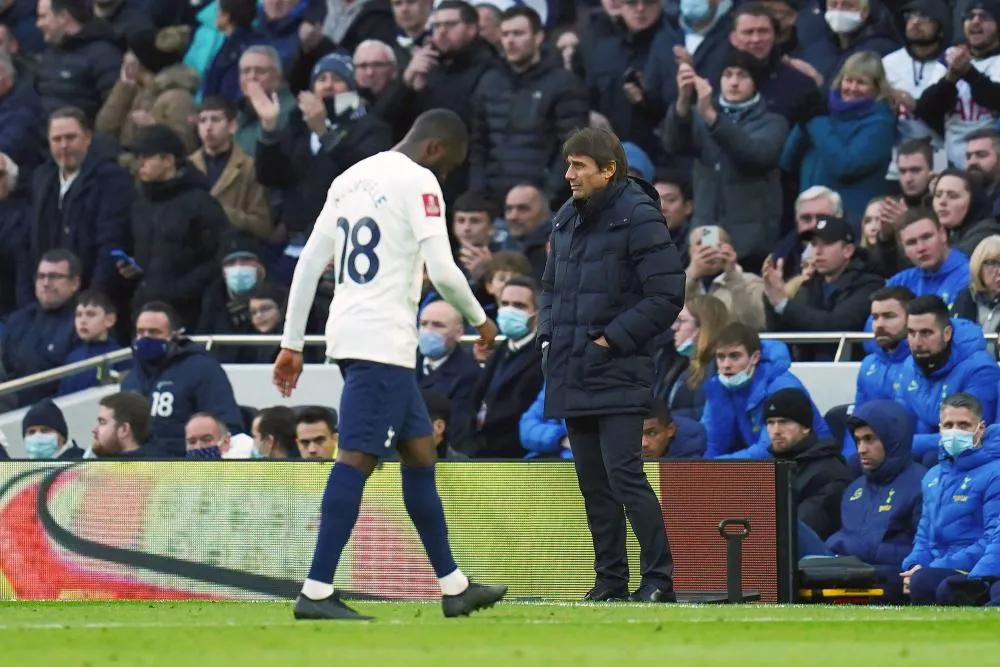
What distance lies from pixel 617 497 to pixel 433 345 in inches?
207

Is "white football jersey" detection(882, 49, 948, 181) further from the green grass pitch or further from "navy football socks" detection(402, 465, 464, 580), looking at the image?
"navy football socks" detection(402, 465, 464, 580)

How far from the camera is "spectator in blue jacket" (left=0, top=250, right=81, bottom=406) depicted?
58.9 ft

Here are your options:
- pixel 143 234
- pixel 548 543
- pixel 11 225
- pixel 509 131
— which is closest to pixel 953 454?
pixel 548 543

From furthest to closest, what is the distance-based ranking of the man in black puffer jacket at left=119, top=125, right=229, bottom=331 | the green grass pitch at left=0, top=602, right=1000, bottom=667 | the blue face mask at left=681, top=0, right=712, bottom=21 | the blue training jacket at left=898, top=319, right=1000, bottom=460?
the man in black puffer jacket at left=119, top=125, right=229, bottom=331
the blue face mask at left=681, top=0, right=712, bottom=21
the blue training jacket at left=898, top=319, right=1000, bottom=460
the green grass pitch at left=0, top=602, right=1000, bottom=667

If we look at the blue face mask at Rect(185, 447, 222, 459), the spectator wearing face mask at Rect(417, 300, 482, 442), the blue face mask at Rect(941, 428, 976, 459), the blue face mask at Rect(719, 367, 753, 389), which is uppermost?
the spectator wearing face mask at Rect(417, 300, 482, 442)

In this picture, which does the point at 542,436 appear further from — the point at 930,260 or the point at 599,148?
the point at 599,148

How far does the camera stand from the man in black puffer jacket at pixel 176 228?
1798 cm

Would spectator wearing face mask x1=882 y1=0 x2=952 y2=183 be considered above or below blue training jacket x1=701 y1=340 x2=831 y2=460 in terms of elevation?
above

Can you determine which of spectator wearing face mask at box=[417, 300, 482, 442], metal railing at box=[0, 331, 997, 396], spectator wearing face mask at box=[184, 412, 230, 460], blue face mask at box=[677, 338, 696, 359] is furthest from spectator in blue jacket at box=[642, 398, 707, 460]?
spectator wearing face mask at box=[184, 412, 230, 460]

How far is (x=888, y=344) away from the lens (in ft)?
45.3

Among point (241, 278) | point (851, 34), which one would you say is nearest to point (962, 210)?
point (851, 34)

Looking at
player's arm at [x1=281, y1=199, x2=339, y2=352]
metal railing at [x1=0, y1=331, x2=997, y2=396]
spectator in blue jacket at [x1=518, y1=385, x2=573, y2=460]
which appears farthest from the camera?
metal railing at [x1=0, y1=331, x2=997, y2=396]

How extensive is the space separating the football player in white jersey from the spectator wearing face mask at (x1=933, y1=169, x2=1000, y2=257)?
5.91 metres

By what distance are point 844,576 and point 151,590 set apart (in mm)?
3460
